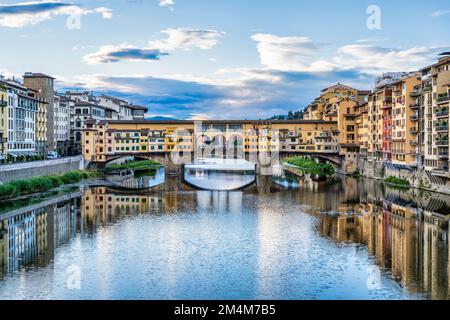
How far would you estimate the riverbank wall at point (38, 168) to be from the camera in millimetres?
34344

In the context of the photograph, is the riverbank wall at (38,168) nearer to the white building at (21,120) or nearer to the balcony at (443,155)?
the white building at (21,120)

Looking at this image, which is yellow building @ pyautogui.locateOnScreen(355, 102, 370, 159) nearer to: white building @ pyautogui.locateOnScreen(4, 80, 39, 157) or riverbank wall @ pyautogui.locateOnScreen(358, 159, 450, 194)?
riverbank wall @ pyautogui.locateOnScreen(358, 159, 450, 194)

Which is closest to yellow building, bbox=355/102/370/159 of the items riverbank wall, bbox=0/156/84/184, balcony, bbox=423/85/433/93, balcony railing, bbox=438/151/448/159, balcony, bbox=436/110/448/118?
balcony, bbox=423/85/433/93

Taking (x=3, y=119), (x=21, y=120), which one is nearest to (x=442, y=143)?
(x=3, y=119)

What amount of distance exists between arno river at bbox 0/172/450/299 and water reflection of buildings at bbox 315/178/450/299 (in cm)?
4

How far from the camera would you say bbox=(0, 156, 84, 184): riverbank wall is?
3434 cm

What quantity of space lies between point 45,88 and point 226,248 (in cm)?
4236

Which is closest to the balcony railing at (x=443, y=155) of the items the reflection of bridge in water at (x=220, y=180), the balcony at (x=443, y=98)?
the balcony at (x=443, y=98)

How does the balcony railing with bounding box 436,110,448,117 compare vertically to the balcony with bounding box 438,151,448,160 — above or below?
above

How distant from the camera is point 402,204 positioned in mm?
32438

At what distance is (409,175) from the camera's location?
135ft
